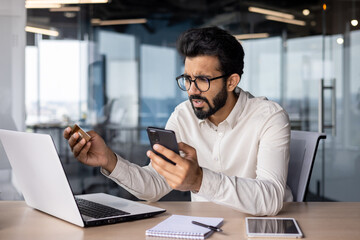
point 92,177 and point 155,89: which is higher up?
point 155,89

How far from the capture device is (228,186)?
148 cm

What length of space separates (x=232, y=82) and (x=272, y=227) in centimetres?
87

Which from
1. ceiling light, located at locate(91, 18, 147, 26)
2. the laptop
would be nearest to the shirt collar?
the laptop

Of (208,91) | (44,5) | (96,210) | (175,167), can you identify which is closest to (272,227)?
(175,167)

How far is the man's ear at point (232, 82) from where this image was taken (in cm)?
204

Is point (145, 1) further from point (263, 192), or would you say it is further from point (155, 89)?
point (263, 192)

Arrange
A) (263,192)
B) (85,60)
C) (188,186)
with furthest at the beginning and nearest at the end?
(85,60) → (263,192) → (188,186)

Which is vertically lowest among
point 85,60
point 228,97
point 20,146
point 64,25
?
point 20,146

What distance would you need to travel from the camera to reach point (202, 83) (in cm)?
195

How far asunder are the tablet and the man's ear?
764 millimetres

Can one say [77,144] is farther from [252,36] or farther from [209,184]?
[252,36]

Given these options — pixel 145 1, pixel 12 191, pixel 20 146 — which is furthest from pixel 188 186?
pixel 145 1

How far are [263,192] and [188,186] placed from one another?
29 centimetres

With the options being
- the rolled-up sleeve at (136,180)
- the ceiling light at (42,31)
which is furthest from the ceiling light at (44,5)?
the rolled-up sleeve at (136,180)
